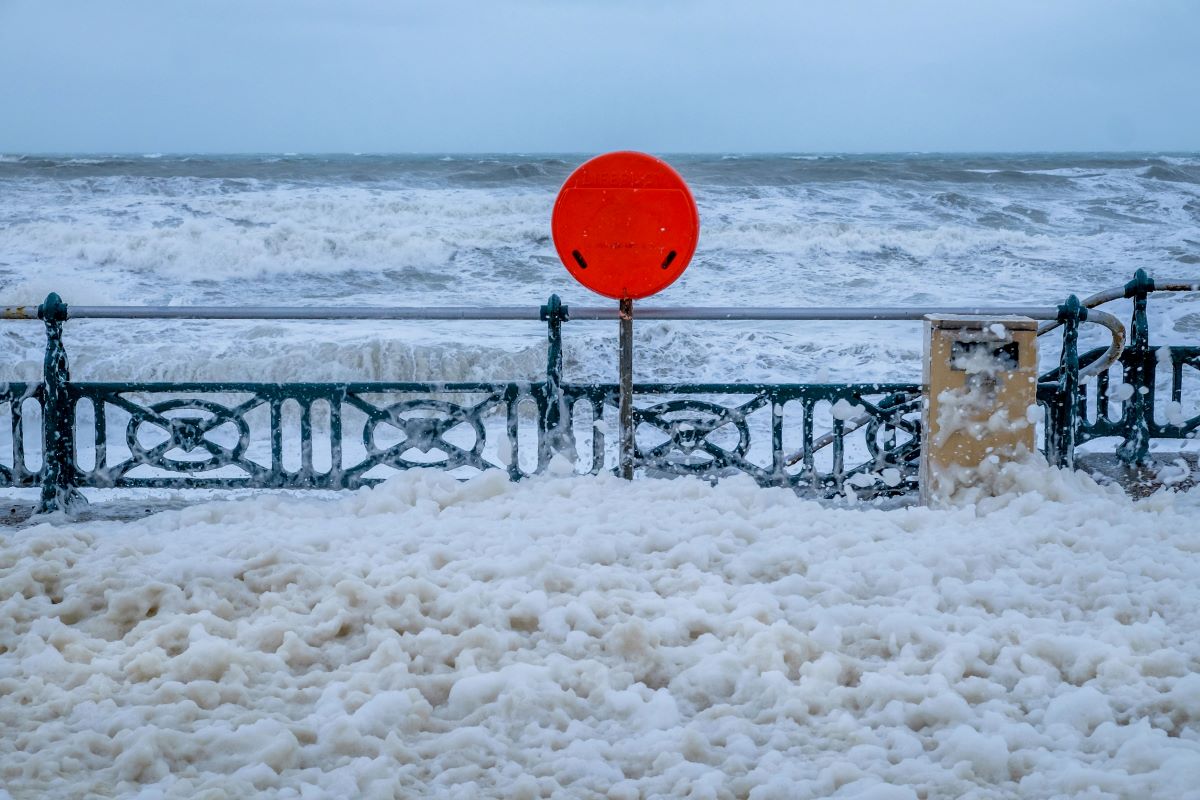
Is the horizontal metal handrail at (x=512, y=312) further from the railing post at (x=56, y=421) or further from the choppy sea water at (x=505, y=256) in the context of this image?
the choppy sea water at (x=505, y=256)

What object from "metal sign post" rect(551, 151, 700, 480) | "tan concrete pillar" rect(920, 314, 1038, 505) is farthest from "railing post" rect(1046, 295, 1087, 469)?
"metal sign post" rect(551, 151, 700, 480)

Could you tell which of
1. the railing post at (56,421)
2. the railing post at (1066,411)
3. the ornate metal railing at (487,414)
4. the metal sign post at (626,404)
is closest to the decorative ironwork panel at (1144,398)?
the railing post at (1066,411)

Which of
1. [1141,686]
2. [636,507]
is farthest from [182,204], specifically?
[1141,686]

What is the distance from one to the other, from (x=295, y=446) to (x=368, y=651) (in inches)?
317

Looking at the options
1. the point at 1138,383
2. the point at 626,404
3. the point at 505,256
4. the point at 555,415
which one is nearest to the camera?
the point at 626,404

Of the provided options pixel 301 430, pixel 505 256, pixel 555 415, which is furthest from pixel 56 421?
pixel 505 256

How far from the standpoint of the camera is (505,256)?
1091 inches

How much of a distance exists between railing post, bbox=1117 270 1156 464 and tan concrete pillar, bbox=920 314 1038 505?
1448mm

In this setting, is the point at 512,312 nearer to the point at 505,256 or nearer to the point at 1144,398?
the point at 1144,398

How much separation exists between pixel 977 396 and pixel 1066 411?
2.78 ft

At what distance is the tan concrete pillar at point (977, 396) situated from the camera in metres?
6.08

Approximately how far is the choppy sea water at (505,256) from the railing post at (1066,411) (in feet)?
30.2

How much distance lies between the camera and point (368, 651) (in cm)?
423

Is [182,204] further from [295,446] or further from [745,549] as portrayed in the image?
[745,549]
